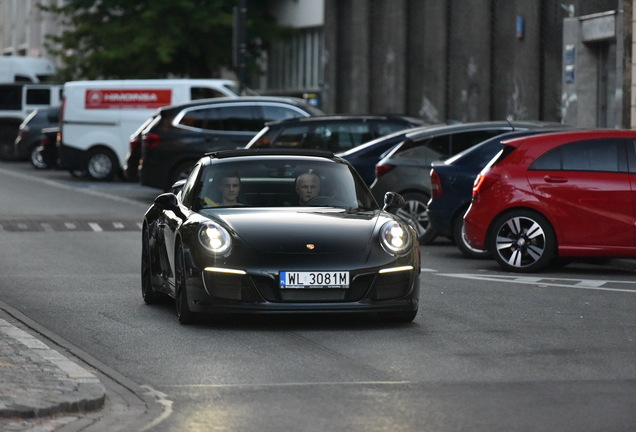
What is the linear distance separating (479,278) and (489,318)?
3553 mm

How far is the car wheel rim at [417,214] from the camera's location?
20.2 meters

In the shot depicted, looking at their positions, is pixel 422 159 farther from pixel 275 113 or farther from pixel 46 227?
pixel 275 113

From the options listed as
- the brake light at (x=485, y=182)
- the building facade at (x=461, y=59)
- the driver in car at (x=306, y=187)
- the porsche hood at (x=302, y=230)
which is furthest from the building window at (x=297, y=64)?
the porsche hood at (x=302, y=230)

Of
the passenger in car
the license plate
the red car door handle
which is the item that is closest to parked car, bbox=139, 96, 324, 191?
the red car door handle

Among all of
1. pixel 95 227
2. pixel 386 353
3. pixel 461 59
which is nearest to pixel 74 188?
pixel 461 59

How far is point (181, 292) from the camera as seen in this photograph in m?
11.6

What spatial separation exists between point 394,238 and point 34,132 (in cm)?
3313

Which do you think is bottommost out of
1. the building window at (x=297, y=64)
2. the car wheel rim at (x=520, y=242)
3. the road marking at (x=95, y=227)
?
the road marking at (x=95, y=227)

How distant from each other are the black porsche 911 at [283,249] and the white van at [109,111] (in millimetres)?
23060

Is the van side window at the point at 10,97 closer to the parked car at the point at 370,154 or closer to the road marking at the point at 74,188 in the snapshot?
the road marking at the point at 74,188

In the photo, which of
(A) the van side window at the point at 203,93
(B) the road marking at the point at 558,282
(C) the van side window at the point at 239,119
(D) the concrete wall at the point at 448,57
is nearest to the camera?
(B) the road marking at the point at 558,282

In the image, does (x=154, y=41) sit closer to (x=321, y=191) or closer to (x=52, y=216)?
(x=52, y=216)

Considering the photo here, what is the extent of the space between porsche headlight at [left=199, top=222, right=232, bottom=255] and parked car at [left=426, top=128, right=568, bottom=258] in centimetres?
730

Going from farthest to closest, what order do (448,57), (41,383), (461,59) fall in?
(448,57) < (461,59) < (41,383)
